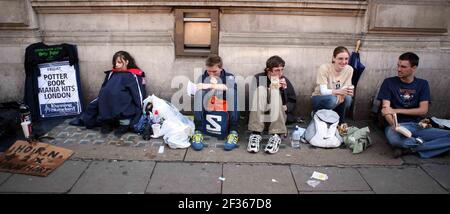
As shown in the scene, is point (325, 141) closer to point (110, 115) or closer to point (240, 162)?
point (240, 162)

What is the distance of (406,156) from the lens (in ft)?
14.9

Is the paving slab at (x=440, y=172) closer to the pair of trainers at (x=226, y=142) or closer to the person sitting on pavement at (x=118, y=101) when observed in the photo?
the pair of trainers at (x=226, y=142)

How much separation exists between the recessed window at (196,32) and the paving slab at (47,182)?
102 inches

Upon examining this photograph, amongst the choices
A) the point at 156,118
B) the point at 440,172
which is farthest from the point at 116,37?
the point at 440,172

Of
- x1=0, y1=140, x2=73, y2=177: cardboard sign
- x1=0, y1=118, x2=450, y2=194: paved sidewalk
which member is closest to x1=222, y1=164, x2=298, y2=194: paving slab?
x1=0, y1=118, x2=450, y2=194: paved sidewalk

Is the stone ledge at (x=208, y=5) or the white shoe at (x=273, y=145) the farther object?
the stone ledge at (x=208, y=5)

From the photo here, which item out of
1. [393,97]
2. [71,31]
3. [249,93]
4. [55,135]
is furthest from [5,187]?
[393,97]

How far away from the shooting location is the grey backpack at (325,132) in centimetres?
477

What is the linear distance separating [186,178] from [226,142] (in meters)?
1.01

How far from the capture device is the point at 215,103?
500 cm

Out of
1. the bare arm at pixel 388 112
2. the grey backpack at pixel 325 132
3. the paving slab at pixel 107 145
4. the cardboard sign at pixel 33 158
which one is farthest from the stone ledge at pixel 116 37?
the bare arm at pixel 388 112

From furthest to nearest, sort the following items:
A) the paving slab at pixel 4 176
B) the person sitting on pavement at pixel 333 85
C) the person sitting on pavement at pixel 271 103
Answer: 1. the person sitting on pavement at pixel 333 85
2. the person sitting on pavement at pixel 271 103
3. the paving slab at pixel 4 176

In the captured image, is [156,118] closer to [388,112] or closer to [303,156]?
[303,156]
